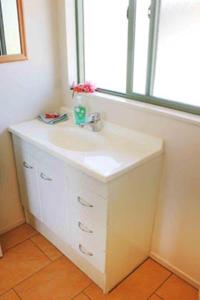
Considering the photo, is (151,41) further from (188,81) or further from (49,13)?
(49,13)

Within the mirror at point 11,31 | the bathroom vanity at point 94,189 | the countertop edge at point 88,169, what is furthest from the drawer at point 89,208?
the mirror at point 11,31

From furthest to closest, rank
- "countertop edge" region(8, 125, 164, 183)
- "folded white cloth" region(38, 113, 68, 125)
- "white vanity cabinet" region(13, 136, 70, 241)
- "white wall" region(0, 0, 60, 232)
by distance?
"folded white cloth" region(38, 113, 68, 125) < "white wall" region(0, 0, 60, 232) < "white vanity cabinet" region(13, 136, 70, 241) < "countertop edge" region(8, 125, 164, 183)

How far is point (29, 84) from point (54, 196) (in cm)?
80

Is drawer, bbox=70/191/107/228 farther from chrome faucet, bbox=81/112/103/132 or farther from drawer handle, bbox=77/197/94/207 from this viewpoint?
chrome faucet, bbox=81/112/103/132

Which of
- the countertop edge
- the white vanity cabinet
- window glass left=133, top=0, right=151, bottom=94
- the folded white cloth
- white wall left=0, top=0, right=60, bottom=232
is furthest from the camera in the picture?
the folded white cloth

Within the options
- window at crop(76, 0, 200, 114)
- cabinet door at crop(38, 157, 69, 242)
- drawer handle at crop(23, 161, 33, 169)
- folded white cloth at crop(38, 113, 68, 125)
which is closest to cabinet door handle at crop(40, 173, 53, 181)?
cabinet door at crop(38, 157, 69, 242)

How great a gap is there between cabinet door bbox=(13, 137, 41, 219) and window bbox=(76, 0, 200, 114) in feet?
2.28

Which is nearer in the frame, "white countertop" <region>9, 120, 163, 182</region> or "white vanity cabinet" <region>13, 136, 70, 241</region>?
"white countertop" <region>9, 120, 163, 182</region>

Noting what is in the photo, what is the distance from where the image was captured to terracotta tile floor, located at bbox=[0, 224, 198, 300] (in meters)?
1.73

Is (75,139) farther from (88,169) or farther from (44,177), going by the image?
(88,169)

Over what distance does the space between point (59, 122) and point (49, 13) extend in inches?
29.1

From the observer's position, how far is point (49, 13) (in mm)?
1891

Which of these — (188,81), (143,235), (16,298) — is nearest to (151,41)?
(188,81)

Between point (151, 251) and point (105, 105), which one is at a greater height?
point (105, 105)
